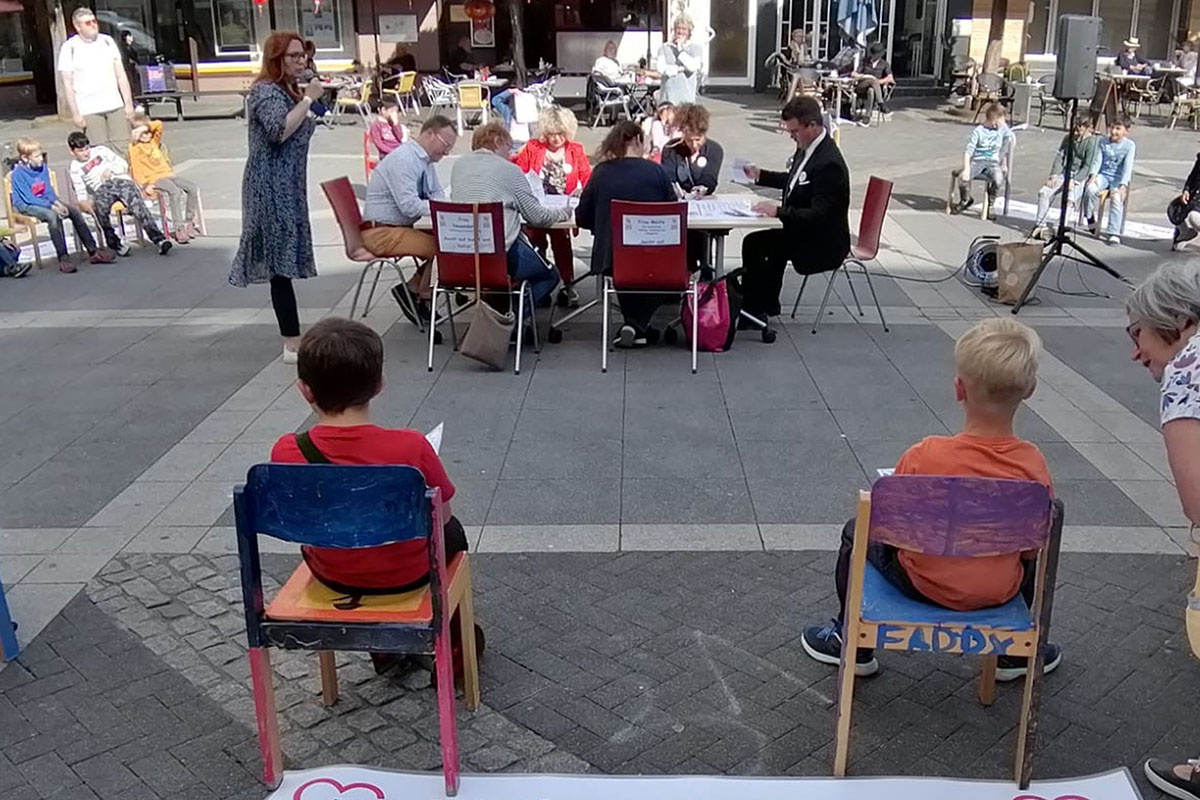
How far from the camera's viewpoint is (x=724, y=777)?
9.17 feet

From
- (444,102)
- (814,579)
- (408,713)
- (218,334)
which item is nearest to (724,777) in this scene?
(408,713)

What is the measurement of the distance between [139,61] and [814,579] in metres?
23.6

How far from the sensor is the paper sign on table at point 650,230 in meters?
6.00

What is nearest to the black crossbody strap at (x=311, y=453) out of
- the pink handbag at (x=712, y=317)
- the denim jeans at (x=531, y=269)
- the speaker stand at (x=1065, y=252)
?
the denim jeans at (x=531, y=269)

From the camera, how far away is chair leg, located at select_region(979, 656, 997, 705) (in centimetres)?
306

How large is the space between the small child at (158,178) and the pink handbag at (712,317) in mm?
5582

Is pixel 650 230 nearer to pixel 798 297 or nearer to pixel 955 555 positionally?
pixel 798 297

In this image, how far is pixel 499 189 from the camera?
6254 millimetres

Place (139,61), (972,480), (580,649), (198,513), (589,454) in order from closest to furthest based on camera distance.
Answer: (972,480) < (580,649) < (198,513) < (589,454) < (139,61)

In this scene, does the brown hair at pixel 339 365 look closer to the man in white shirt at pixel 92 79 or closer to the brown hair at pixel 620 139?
the brown hair at pixel 620 139

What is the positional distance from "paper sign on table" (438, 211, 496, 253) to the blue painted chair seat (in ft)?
12.5

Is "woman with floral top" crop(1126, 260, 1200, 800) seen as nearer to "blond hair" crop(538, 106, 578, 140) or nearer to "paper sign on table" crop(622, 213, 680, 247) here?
"paper sign on table" crop(622, 213, 680, 247)

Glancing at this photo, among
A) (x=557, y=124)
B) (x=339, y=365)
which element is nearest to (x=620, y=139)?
(x=557, y=124)

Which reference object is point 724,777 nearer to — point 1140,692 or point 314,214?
point 1140,692
